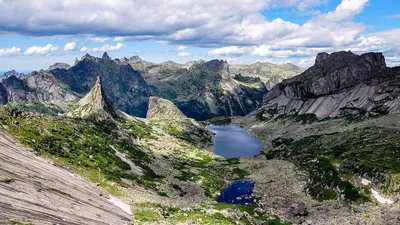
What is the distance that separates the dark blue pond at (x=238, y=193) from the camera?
4456 inches

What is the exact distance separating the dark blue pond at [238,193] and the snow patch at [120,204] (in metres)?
48.5

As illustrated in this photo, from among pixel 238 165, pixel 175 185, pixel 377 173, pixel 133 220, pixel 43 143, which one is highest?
pixel 43 143

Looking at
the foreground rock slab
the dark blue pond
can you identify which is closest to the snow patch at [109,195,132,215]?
the foreground rock slab

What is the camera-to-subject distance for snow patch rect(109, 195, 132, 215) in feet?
224

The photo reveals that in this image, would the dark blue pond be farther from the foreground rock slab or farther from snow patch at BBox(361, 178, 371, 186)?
the foreground rock slab

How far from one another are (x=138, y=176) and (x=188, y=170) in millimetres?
38959

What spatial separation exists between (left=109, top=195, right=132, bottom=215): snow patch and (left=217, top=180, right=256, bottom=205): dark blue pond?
48.5m

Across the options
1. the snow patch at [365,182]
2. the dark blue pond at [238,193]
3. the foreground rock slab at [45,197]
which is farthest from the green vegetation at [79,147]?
the snow patch at [365,182]

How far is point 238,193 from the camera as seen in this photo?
123938mm

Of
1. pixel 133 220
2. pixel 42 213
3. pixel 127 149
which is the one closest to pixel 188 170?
pixel 127 149

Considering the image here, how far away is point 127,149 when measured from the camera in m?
149

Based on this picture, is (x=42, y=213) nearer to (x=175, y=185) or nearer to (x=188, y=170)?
(x=175, y=185)

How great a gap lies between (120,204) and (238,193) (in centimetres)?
6287

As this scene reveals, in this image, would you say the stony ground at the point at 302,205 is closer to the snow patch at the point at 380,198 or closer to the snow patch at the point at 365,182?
the snow patch at the point at 380,198
